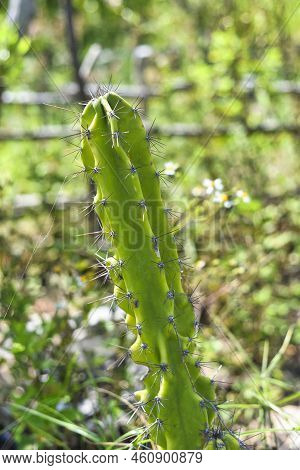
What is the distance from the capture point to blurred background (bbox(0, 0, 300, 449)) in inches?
78.0

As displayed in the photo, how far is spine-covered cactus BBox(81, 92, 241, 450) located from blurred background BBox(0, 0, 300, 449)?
0.14m

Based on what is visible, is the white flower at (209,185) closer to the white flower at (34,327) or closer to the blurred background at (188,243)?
the blurred background at (188,243)

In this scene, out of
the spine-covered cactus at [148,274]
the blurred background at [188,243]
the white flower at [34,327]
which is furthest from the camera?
the white flower at [34,327]

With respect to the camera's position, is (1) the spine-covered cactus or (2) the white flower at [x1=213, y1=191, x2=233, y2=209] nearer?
(1) the spine-covered cactus

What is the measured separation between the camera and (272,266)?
2.79 metres

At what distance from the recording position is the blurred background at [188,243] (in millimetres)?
1981

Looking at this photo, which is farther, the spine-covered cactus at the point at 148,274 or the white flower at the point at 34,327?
the white flower at the point at 34,327

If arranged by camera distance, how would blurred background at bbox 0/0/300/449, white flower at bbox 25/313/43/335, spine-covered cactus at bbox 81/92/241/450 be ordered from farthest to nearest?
white flower at bbox 25/313/43/335 → blurred background at bbox 0/0/300/449 → spine-covered cactus at bbox 81/92/241/450

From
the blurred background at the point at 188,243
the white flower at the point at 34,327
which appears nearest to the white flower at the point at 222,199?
the blurred background at the point at 188,243

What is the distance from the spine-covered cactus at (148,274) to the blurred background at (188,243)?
0.14 meters

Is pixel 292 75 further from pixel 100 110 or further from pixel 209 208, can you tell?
pixel 100 110

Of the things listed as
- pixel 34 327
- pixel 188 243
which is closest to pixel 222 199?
pixel 188 243

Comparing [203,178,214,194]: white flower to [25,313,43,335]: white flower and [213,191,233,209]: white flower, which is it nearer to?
[213,191,233,209]: white flower

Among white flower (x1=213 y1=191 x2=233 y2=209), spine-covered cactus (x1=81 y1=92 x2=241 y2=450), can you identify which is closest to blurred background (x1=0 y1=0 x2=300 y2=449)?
white flower (x1=213 y1=191 x2=233 y2=209)
